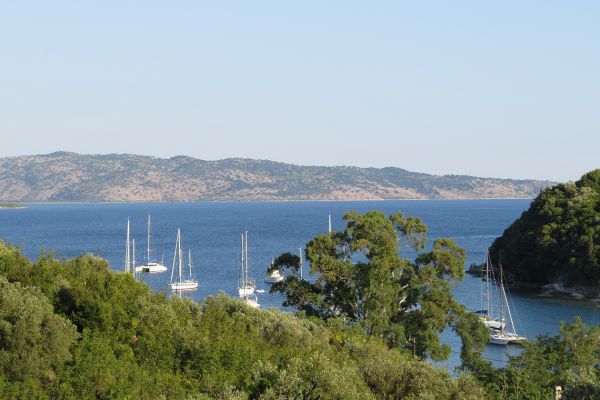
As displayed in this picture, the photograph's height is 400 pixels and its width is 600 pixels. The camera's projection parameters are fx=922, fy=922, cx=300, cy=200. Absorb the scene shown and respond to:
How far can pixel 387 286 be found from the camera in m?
36.9

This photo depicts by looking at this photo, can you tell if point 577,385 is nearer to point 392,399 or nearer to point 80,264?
point 392,399

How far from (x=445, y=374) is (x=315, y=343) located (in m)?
7.05

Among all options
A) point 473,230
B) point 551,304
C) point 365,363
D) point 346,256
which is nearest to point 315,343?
point 365,363

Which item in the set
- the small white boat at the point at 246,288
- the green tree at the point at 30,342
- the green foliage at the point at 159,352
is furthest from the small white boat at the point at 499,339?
the green tree at the point at 30,342

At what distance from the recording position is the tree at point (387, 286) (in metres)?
36.6

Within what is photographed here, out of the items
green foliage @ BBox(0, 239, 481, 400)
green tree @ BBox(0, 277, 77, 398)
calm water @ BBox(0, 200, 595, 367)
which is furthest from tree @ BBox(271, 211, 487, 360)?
green tree @ BBox(0, 277, 77, 398)

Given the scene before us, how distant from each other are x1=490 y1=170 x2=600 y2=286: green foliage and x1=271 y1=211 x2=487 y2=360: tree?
40.7 m

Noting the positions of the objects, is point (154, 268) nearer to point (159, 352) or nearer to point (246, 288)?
point (246, 288)

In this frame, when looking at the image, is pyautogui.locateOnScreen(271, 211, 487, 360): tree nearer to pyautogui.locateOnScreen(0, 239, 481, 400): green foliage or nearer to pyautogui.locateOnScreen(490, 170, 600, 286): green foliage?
pyautogui.locateOnScreen(0, 239, 481, 400): green foliage

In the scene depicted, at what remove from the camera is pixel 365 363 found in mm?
25500

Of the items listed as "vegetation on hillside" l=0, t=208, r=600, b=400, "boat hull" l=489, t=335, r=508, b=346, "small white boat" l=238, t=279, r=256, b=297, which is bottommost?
"boat hull" l=489, t=335, r=508, b=346

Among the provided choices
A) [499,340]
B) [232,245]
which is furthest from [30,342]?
[232,245]

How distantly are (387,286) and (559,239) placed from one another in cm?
4990

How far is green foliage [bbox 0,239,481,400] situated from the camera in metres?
21.2
